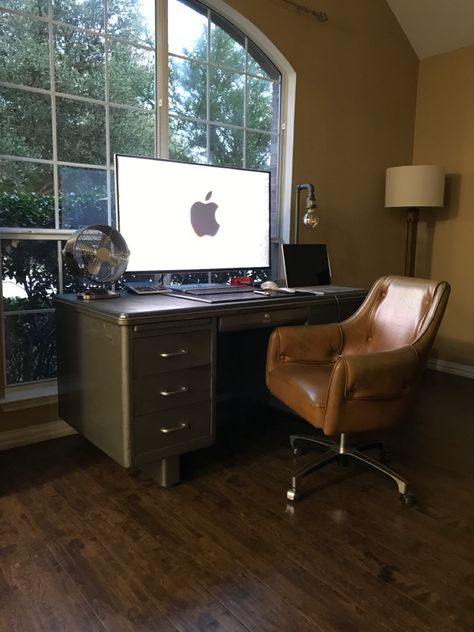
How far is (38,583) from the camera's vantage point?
154 cm

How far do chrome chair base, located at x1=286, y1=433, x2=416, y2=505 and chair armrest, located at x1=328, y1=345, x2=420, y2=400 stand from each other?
33 centimetres

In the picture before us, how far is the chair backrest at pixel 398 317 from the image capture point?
2.14 m

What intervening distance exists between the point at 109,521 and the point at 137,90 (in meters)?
2.07

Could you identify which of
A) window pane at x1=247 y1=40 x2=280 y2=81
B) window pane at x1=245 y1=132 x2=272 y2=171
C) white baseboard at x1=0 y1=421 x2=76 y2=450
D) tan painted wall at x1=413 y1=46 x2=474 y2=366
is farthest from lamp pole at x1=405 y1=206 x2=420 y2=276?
white baseboard at x1=0 y1=421 x2=76 y2=450

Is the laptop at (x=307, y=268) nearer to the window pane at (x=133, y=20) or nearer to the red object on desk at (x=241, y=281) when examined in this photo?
the red object on desk at (x=241, y=281)

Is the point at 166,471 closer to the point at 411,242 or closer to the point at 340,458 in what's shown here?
the point at 340,458

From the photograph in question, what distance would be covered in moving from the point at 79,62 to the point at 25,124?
42 cm

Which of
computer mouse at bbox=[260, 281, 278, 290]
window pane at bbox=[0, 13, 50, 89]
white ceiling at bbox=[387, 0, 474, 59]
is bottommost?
computer mouse at bbox=[260, 281, 278, 290]

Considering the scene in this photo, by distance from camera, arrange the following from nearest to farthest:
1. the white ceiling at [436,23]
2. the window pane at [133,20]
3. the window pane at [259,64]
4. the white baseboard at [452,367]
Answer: the window pane at [133,20]
the window pane at [259,64]
the white ceiling at [436,23]
the white baseboard at [452,367]

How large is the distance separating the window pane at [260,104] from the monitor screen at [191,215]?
1.67 feet

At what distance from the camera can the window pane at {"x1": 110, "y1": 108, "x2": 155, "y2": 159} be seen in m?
2.65

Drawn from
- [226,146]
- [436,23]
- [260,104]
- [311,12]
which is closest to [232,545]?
[226,146]

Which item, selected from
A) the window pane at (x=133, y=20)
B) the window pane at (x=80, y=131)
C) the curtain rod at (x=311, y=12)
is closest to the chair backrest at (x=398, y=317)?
the window pane at (x=80, y=131)

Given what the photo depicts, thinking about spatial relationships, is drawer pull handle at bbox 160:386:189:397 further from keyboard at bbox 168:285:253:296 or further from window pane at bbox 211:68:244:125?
window pane at bbox 211:68:244:125
